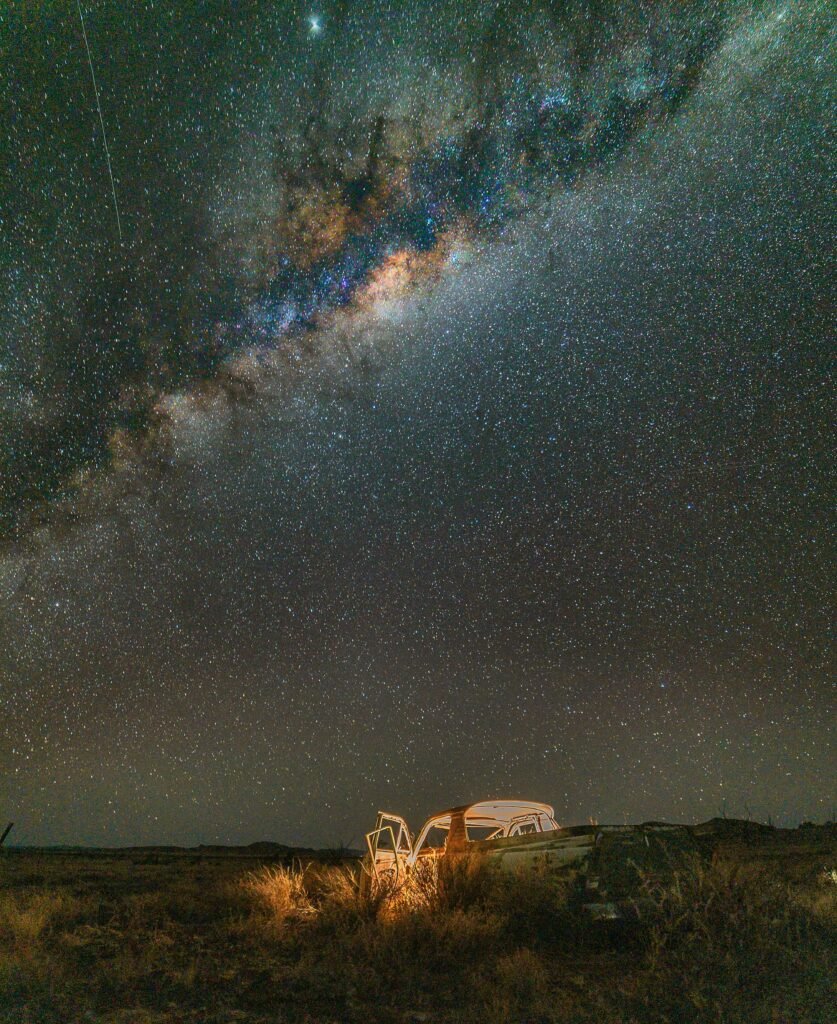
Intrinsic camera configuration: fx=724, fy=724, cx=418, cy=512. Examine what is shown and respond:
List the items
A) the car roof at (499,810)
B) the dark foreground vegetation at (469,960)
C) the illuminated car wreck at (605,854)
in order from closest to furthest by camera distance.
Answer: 1. the dark foreground vegetation at (469,960)
2. the illuminated car wreck at (605,854)
3. the car roof at (499,810)

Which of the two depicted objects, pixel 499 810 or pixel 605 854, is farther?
pixel 499 810

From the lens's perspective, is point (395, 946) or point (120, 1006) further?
point (395, 946)

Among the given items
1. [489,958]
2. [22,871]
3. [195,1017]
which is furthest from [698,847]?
[22,871]

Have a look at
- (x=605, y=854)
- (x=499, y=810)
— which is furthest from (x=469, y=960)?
(x=499, y=810)

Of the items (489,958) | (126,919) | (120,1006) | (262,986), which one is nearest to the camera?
(120,1006)

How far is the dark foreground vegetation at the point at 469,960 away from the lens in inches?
220

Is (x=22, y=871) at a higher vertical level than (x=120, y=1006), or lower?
higher

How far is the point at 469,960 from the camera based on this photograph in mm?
7613

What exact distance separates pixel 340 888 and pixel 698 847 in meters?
5.75

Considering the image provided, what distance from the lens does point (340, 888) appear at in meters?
11.1

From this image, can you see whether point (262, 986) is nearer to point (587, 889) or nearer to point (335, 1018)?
point (335, 1018)

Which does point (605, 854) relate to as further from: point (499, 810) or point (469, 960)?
point (499, 810)

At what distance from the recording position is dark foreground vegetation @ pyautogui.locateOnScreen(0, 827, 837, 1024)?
5598 mm

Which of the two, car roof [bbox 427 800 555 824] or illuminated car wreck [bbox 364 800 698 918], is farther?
car roof [bbox 427 800 555 824]
